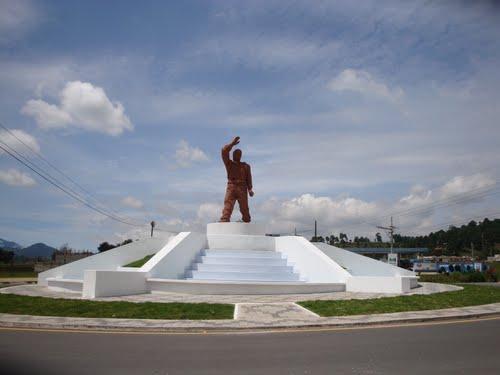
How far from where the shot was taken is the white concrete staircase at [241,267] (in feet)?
60.1

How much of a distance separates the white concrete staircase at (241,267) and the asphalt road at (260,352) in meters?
9.05

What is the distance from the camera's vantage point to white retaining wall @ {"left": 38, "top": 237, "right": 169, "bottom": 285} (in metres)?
20.3

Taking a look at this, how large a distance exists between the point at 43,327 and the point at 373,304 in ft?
27.0

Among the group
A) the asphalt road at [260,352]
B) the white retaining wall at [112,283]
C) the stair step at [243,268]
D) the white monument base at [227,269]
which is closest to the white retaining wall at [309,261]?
the white monument base at [227,269]

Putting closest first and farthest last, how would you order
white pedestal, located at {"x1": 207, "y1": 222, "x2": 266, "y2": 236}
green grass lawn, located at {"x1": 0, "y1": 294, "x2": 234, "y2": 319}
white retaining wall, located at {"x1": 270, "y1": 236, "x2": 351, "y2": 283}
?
green grass lawn, located at {"x1": 0, "y1": 294, "x2": 234, "y2": 319}, white retaining wall, located at {"x1": 270, "y1": 236, "x2": 351, "y2": 283}, white pedestal, located at {"x1": 207, "y1": 222, "x2": 266, "y2": 236}

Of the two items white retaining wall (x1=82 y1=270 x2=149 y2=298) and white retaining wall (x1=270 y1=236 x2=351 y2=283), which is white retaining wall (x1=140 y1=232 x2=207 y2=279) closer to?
white retaining wall (x1=82 y1=270 x2=149 y2=298)

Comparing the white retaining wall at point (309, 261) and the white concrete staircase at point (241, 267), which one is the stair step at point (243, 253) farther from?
the white retaining wall at point (309, 261)

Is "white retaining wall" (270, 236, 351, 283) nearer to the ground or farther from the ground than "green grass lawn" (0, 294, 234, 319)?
farther from the ground

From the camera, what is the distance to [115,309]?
37.9 ft

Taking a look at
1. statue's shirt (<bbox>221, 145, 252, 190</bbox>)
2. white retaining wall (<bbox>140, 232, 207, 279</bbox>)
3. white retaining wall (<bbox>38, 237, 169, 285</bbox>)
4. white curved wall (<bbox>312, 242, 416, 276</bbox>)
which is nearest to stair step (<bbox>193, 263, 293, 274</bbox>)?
white retaining wall (<bbox>140, 232, 207, 279</bbox>)

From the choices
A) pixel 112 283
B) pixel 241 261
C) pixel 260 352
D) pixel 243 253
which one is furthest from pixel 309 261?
pixel 260 352

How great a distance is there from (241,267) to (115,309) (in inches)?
316

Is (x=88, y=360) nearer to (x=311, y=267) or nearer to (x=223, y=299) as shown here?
(x=223, y=299)

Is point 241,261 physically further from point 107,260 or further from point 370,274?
point 370,274
